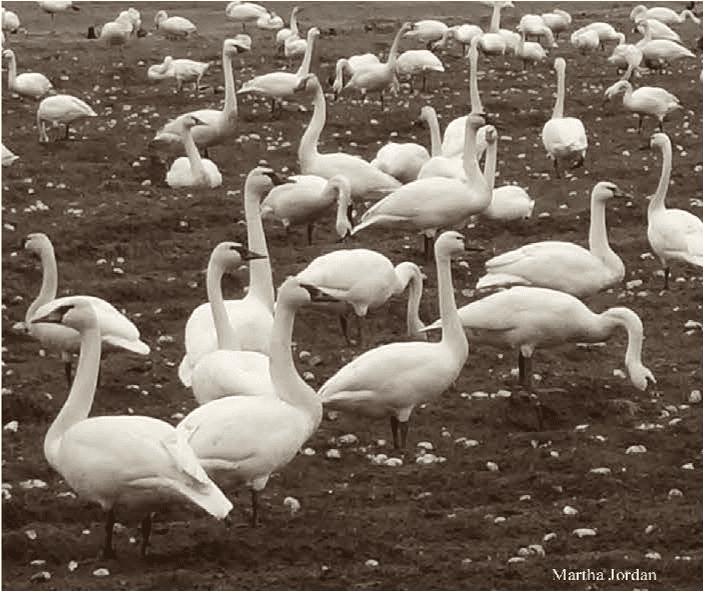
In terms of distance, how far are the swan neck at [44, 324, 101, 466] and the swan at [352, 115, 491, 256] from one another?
6.01 metres

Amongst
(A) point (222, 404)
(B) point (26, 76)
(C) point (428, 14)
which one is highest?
(A) point (222, 404)

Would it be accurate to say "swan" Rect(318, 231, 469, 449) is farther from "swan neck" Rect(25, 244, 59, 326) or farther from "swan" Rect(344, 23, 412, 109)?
"swan" Rect(344, 23, 412, 109)

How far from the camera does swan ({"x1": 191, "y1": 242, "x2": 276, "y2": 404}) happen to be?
9750 mm

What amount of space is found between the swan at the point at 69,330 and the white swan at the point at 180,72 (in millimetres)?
12440

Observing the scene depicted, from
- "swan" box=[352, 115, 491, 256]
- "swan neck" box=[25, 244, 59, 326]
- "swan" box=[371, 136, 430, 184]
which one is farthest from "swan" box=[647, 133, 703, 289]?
"swan neck" box=[25, 244, 59, 326]

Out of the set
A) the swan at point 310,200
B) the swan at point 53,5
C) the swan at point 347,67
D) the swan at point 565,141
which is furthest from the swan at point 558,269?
the swan at point 53,5

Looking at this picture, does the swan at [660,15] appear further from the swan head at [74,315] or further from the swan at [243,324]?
the swan head at [74,315]

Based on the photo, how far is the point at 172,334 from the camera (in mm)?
13203

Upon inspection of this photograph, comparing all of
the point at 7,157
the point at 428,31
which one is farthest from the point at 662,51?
the point at 7,157

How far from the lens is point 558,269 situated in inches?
506

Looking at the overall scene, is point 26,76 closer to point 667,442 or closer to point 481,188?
point 481,188

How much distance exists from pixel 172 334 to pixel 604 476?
15.0 feet

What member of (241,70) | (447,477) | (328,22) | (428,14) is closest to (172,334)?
(447,477)

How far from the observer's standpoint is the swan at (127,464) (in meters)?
7.94
